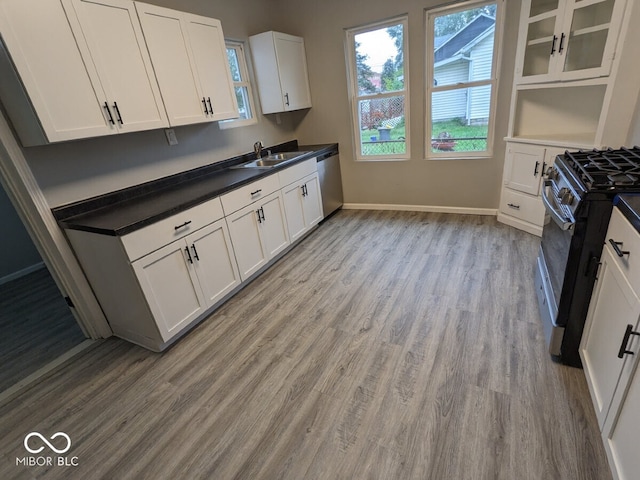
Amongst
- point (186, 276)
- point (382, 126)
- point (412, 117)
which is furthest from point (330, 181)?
point (186, 276)

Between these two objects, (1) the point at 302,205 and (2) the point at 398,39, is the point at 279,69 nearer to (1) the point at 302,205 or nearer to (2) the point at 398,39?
(2) the point at 398,39

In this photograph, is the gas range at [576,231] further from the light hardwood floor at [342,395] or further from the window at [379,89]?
the window at [379,89]

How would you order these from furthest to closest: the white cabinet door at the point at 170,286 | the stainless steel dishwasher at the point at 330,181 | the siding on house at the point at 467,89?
the stainless steel dishwasher at the point at 330,181, the siding on house at the point at 467,89, the white cabinet door at the point at 170,286

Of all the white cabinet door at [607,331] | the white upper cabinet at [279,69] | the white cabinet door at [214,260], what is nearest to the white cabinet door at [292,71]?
the white upper cabinet at [279,69]

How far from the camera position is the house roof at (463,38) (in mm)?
3043

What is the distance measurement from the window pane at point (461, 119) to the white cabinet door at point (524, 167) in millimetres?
432

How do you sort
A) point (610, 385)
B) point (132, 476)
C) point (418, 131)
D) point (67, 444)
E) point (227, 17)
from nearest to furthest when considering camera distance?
point (610, 385), point (132, 476), point (67, 444), point (227, 17), point (418, 131)

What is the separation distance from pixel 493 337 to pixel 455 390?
492 millimetres

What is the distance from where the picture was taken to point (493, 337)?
1882mm

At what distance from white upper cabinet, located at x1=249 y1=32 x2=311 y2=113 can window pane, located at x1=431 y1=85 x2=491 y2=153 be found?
1.55 metres

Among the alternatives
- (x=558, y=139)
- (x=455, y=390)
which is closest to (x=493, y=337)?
(x=455, y=390)

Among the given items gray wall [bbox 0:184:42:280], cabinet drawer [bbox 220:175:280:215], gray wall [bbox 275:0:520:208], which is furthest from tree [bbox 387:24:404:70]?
gray wall [bbox 0:184:42:280]

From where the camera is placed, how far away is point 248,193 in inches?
103

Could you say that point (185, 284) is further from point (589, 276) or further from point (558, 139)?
point (558, 139)
